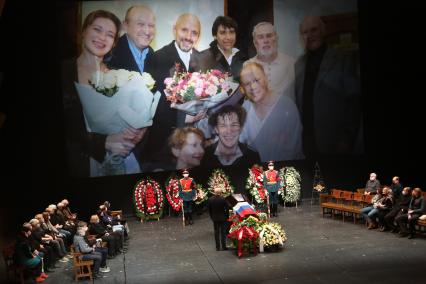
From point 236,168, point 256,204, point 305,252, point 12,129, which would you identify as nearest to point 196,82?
point 236,168

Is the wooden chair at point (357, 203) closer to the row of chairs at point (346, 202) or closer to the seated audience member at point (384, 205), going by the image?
the row of chairs at point (346, 202)

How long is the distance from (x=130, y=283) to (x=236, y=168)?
313 inches

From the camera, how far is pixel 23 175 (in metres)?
16.7

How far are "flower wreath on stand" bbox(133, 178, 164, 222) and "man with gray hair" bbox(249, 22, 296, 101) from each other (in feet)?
15.1

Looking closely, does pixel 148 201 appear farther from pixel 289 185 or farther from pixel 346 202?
pixel 346 202

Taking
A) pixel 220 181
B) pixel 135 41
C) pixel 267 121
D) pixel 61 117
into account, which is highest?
pixel 135 41

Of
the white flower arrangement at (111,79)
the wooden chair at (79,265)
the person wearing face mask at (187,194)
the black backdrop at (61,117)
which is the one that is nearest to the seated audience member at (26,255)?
the wooden chair at (79,265)

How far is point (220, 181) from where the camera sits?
18203 millimetres

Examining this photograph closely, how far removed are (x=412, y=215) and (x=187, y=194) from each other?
19.9 ft

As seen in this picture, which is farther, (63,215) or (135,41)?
(135,41)

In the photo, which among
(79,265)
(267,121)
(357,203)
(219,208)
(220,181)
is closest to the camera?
(79,265)

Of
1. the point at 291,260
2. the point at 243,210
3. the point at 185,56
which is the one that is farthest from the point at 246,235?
the point at 185,56

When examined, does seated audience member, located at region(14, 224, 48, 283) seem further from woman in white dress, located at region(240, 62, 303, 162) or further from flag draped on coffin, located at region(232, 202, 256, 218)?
woman in white dress, located at region(240, 62, 303, 162)

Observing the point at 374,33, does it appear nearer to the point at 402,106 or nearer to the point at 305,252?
the point at 402,106
